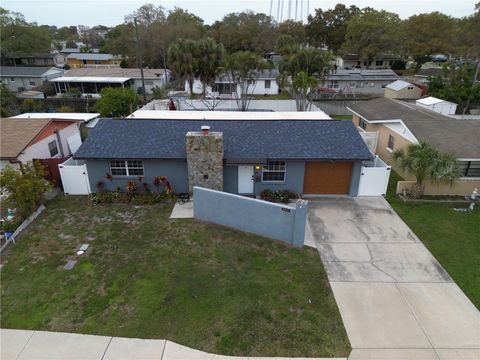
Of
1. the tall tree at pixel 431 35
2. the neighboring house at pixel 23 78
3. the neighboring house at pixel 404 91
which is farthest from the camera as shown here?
the tall tree at pixel 431 35

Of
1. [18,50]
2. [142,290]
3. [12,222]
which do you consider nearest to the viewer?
[142,290]

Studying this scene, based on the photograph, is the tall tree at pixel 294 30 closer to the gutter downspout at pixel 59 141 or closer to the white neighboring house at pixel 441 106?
the white neighboring house at pixel 441 106

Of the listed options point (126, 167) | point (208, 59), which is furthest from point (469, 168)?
point (208, 59)

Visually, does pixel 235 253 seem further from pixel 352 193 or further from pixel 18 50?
pixel 18 50

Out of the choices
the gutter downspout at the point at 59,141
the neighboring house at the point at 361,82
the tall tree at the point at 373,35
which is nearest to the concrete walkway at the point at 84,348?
the gutter downspout at the point at 59,141

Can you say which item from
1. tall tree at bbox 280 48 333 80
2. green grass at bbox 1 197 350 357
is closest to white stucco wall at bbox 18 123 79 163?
green grass at bbox 1 197 350 357

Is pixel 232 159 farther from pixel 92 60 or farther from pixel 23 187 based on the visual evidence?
pixel 92 60

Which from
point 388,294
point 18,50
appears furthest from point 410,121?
point 18,50
